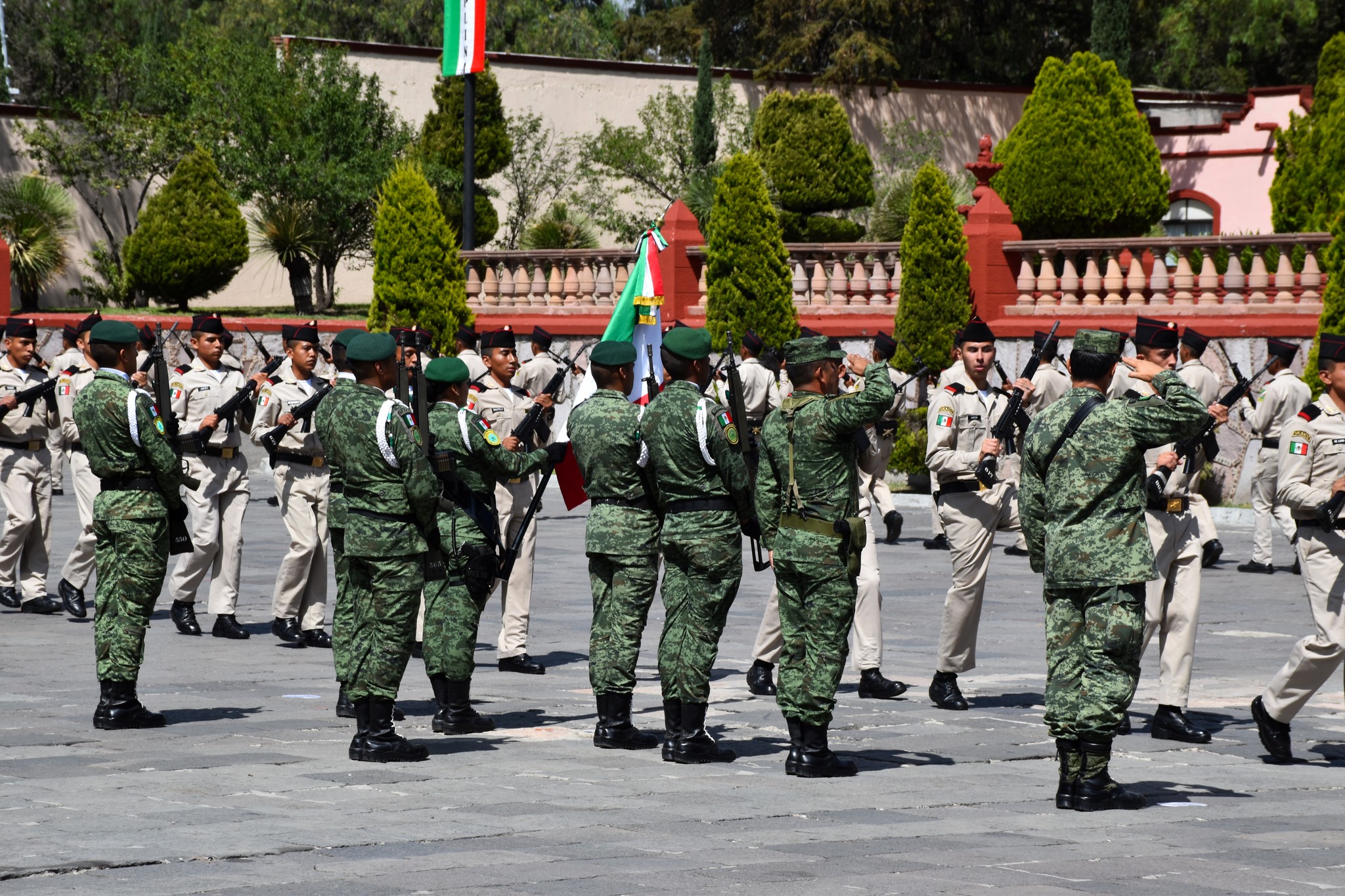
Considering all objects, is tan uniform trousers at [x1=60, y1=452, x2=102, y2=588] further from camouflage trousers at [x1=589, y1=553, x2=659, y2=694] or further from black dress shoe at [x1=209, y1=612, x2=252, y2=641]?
camouflage trousers at [x1=589, y1=553, x2=659, y2=694]

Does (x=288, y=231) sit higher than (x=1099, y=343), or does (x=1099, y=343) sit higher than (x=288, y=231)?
(x=1099, y=343)

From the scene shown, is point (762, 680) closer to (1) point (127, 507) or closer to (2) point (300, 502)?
(1) point (127, 507)

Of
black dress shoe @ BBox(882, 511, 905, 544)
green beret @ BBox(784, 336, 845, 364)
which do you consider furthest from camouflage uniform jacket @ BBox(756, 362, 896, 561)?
black dress shoe @ BBox(882, 511, 905, 544)

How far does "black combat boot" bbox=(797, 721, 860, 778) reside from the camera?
26.4ft

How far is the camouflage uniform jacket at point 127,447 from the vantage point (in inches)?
367

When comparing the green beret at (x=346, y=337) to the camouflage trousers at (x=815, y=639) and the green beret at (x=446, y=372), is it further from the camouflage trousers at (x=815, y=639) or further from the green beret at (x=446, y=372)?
the camouflage trousers at (x=815, y=639)

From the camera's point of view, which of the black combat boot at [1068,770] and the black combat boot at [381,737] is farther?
the black combat boot at [381,737]

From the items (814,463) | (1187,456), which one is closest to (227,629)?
(814,463)

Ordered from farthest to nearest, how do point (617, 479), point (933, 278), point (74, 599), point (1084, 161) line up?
point (1084, 161), point (933, 278), point (74, 599), point (617, 479)

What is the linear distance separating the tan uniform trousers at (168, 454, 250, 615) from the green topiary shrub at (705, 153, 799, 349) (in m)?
12.9

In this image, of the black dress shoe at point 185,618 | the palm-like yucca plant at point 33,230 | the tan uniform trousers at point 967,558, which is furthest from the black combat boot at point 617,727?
the palm-like yucca plant at point 33,230

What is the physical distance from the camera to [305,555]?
12.1m

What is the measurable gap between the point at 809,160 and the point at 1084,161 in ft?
20.2

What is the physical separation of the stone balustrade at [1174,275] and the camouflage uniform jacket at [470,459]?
46.7ft
